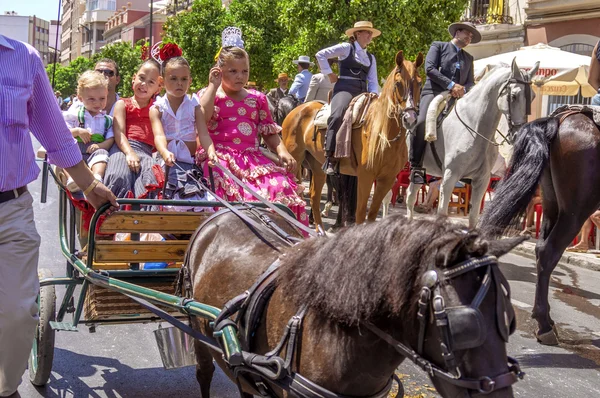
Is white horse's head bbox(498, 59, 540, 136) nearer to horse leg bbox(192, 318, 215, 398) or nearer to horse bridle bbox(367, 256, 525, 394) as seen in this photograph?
horse leg bbox(192, 318, 215, 398)

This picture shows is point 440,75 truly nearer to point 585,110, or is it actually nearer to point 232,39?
point 585,110

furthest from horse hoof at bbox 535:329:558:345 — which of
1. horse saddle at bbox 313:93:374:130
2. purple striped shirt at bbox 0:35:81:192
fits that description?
purple striped shirt at bbox 0:35:81:192

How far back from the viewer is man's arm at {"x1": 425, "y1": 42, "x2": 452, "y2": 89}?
397 inches

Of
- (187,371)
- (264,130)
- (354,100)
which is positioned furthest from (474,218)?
(187,371)

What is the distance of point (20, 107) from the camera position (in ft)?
11.1

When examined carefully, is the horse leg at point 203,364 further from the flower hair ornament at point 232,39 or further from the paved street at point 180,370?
the flower hair ornament at point 232,39

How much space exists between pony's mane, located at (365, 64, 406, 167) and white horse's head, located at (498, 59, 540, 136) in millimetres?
1299

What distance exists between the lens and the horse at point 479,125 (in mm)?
9125

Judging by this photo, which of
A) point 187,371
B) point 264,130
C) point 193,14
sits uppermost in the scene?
point 193,14

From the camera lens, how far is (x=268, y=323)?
3.15 meters

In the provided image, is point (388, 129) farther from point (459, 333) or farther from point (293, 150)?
point (459, 333)

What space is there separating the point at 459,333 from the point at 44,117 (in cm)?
A: 231

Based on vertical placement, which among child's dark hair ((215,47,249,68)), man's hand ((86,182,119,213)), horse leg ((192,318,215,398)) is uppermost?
child's dark hair ((215,47,249,68))

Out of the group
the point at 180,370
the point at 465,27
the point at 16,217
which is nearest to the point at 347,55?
the point at 465,27
